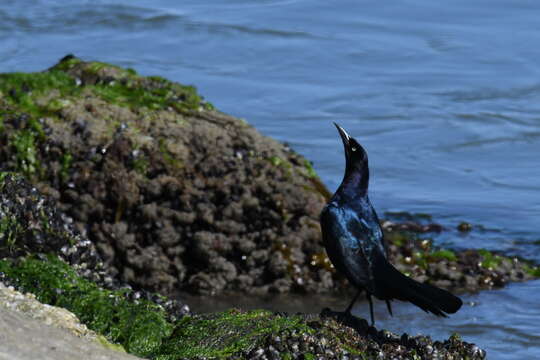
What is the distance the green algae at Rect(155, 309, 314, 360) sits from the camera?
519 cm

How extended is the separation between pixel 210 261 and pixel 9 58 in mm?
7715

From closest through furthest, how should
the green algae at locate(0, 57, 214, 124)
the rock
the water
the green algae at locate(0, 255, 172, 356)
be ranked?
the rock < the green algae at locate(0, 255, 172, 356) < the green algae at locate(0, 57, 214, 124) < the water

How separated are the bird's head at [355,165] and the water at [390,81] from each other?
74.3 inches

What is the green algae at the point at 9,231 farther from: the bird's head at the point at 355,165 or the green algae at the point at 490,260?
the green algae at the point at 490,260

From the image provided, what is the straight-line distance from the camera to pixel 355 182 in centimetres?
618

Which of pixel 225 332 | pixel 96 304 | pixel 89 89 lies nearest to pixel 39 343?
pixel 225 332

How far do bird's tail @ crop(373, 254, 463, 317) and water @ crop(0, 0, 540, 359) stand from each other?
1839 millimetres

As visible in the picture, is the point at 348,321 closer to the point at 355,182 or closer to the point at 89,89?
the point at 355,182

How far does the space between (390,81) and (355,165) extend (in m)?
8.08

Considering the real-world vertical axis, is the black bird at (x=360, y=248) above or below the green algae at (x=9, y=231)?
above

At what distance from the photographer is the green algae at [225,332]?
204 inches

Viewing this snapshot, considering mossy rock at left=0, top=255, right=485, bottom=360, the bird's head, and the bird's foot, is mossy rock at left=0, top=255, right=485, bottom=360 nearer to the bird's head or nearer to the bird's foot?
the bird's foot

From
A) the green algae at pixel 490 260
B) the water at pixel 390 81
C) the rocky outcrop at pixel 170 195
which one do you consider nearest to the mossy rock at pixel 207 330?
the rocky outcrop at pixel 170 195

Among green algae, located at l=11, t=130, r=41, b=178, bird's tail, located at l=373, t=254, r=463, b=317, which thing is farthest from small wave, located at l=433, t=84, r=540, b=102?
bird's tail, located at l=373, t=254, r=463, b=317
